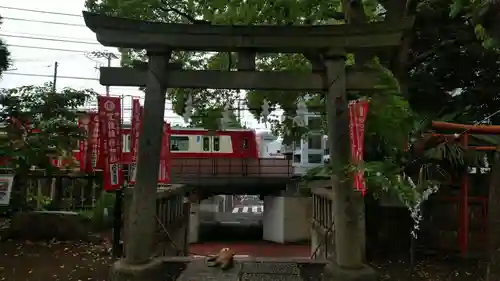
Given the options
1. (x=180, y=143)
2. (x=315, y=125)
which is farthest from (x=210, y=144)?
(x=315, y=125)

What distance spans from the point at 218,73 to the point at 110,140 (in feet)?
9.03

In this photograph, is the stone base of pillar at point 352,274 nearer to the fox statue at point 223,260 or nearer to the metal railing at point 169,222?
the fox statue at point 223,260

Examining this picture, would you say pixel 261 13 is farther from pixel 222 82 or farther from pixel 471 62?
pixel 471 62

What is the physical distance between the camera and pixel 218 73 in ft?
22.4

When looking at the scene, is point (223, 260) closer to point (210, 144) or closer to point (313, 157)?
point (210, 144)

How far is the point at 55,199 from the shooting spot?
476 inches

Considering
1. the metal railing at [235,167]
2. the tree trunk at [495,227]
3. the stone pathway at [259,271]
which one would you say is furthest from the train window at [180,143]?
the tree trunk at [495,227]

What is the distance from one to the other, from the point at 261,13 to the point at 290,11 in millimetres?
626

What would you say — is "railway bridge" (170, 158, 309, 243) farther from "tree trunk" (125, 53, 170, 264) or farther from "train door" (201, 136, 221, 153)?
"tree trunk" (125, 53, 170, 264)

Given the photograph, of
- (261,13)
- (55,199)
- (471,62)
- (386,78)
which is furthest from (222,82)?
(55,199)

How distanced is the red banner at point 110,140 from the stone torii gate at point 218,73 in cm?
162

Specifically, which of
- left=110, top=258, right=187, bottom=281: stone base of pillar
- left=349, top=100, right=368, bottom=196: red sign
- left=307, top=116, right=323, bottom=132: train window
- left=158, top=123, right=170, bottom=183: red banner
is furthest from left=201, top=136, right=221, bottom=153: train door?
left=349, top=100, right=368, bottom=196: red sign

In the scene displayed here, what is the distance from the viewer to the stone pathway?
660 cm

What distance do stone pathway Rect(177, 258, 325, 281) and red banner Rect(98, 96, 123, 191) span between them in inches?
90.5
